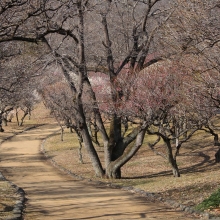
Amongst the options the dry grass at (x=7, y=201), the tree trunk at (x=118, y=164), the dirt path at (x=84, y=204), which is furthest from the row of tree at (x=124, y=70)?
the dirt path at (x=84, y=204)

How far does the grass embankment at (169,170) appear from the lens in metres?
14.8

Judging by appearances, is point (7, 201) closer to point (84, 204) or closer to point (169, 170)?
point (84, 204)

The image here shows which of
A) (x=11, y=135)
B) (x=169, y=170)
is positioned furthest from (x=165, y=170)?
(x=11, y=135)

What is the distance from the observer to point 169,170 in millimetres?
25484

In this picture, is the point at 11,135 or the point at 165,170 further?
the point at 11,135

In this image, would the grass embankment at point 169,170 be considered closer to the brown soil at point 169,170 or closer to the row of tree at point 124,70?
the brown soil at point 169,170

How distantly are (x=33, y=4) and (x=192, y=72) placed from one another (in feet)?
22.7

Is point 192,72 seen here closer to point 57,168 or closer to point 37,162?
A: point 57,168

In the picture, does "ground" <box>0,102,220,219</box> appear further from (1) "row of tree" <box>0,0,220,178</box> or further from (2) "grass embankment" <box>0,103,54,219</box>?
(1) "row of tree" <box>0,0,220,178</box>

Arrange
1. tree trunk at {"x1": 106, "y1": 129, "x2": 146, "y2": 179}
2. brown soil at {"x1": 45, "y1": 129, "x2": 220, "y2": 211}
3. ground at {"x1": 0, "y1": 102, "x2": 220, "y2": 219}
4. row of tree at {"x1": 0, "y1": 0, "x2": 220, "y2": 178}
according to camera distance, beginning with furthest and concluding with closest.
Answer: tree trunk at {"x1": 106, "y1": 129, "x2": 146, "y2": 179}
row of tree at {"x1": 0, "y1": 0, "x2": 220, "y2": 178}
brown soil at {"x1": 45, "y1": 129, "x2": 220, "y2": 211}
ground at {"x1": 0, "y1": 102, "x2": 220, "y2": 219}

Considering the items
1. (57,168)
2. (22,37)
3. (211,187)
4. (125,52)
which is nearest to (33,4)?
(22,37)

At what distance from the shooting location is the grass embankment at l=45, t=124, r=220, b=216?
14.8m

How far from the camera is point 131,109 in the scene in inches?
808

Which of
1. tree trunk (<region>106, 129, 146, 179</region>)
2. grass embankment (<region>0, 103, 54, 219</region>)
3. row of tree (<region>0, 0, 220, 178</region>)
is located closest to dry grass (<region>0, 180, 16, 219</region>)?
grass embankment (<region>0, 103, 54, 219</region>)
